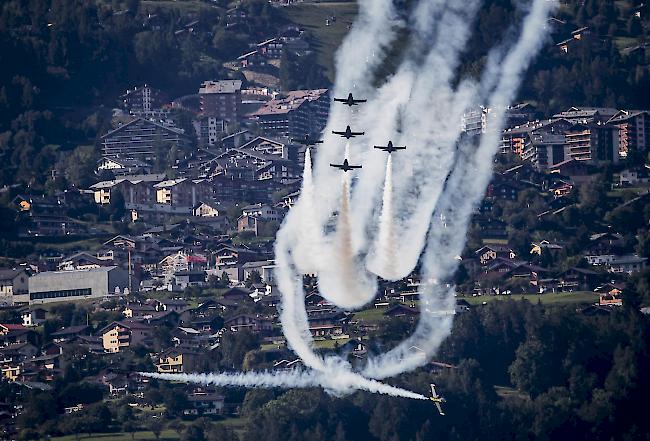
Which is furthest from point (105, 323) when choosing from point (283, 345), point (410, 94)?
point (410, 94)

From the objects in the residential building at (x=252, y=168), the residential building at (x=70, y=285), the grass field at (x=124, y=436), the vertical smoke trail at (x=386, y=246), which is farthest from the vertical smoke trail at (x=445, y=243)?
the residential building at (x=252, y=168)

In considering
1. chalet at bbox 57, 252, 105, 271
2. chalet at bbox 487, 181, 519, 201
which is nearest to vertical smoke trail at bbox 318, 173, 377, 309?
chalet at bbox 57, 252, 105, 271

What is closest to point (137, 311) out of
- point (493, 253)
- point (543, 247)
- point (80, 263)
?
point (80, 263)

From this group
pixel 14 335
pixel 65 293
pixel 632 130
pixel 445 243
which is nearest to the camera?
pixel 445 243

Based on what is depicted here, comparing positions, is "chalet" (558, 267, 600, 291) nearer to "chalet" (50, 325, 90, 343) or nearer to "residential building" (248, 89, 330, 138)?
"chalet" (50, 325, 90, 343)

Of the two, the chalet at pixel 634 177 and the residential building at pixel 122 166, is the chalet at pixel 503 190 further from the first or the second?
the residential building at pixel 122 166

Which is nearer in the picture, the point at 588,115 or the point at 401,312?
the point at 401,312

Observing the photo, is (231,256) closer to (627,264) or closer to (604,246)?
(604,246)
